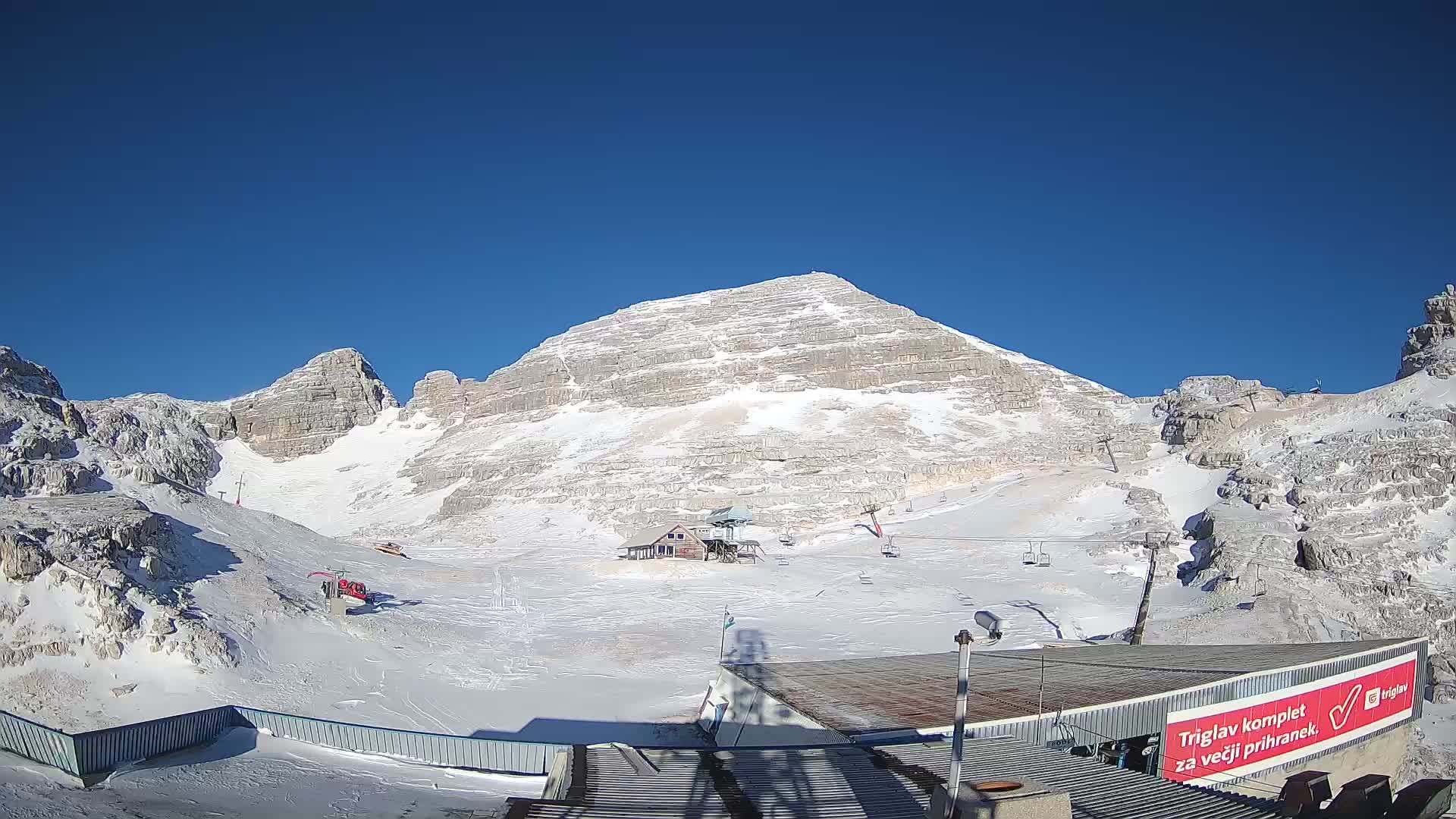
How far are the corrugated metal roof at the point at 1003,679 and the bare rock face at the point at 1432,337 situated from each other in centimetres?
4730

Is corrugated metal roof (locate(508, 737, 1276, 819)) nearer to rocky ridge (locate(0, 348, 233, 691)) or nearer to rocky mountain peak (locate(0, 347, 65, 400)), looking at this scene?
rocky ridge (locate(0, 348, 233, 691))

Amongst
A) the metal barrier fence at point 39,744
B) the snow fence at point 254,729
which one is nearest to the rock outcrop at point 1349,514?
the snow fence at point 254,729

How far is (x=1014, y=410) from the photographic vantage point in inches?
3620

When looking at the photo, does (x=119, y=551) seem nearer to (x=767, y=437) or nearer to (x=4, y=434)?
(x=4, y=434)

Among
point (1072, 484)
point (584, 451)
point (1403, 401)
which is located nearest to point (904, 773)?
point (1072, 484)

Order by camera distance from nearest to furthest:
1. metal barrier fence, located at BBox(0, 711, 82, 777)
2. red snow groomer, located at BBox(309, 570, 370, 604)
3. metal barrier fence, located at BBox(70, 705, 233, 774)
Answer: metal barrier fence, located at BBox(0, 711, 82, 777), metal barrier fence, located at BBox(70, 705, 233, 774), red snow groomer, located at BBox(309, 570, 370, 604)

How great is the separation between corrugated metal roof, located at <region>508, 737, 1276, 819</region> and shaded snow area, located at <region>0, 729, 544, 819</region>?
2933 mm

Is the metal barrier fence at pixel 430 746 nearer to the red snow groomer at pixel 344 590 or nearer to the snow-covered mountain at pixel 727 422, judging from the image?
the red snow groomer at pixel 344 590

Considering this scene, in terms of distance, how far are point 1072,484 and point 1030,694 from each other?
4356 cm

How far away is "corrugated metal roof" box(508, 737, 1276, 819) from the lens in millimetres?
8727

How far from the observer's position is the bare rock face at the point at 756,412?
232 ft

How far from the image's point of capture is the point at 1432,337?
57125 millimetres

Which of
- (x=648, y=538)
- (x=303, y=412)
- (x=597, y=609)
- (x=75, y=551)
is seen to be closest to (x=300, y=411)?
(x=303, y=412)

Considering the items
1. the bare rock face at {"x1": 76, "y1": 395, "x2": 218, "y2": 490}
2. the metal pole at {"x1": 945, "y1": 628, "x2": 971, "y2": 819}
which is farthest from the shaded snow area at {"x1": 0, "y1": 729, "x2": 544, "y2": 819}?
the bare rock face at {"x1": 76, "y1": 395, "x2": 218, "y2": 490}
